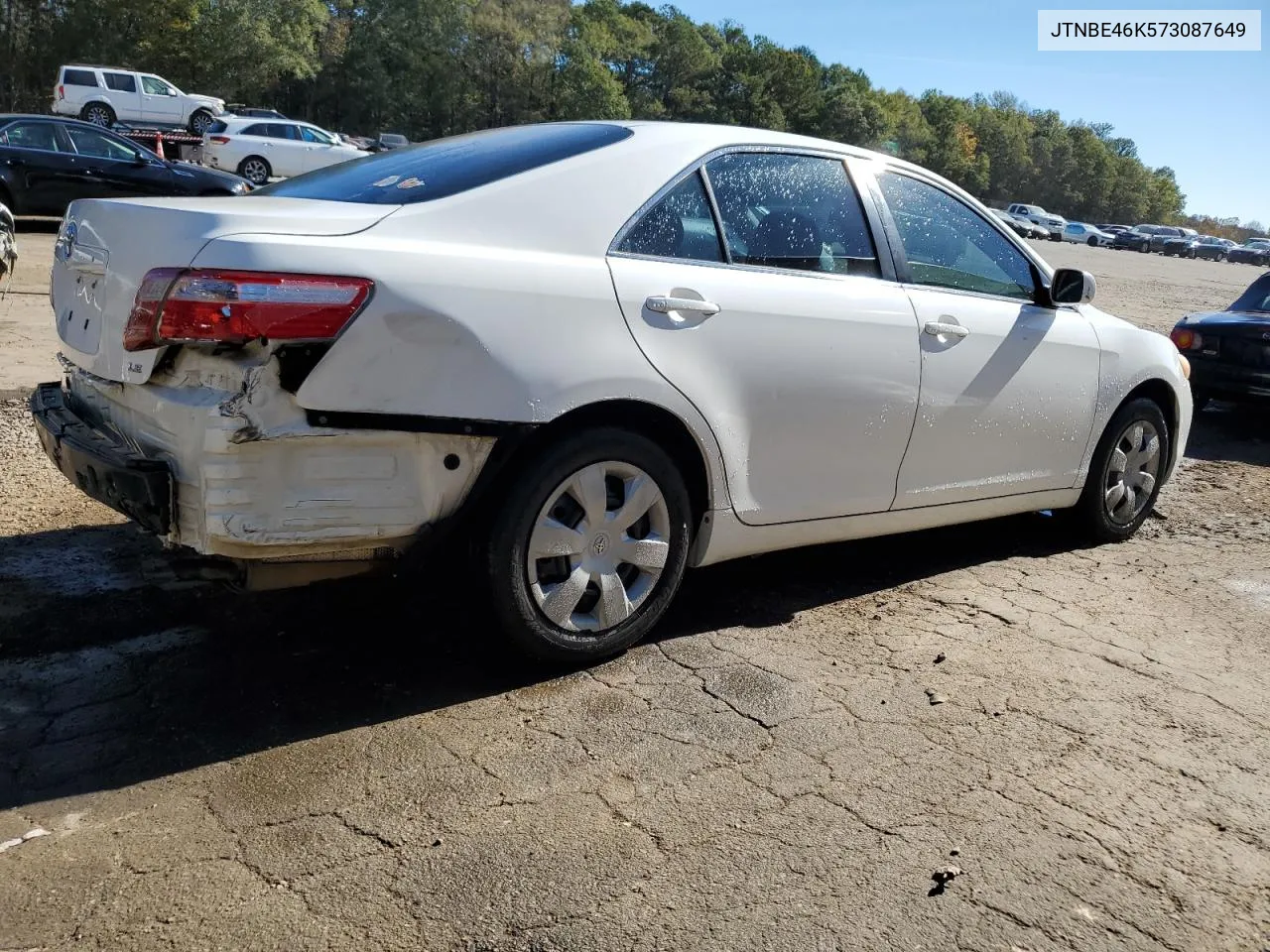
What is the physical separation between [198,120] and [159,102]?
43.4 inches

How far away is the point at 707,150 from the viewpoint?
379 centimetres

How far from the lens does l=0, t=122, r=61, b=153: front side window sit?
14.7 metres

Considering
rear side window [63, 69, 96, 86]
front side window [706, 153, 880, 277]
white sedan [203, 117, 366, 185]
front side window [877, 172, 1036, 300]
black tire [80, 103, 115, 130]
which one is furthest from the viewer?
black tire [80, 103, 115, 130]

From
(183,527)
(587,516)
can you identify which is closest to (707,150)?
(587,516)

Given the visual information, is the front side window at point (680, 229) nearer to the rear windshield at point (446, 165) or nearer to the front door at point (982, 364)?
the rear windshield at point (446, 165)

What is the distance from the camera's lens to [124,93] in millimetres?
30672

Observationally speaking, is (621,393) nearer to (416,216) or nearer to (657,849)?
(416,216)

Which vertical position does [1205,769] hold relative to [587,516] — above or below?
below

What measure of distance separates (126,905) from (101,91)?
32889 mm

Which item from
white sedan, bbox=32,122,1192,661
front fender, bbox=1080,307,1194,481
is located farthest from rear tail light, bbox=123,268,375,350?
front fender, bbox=1080,307,1194,481

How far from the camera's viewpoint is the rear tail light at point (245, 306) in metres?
2.78

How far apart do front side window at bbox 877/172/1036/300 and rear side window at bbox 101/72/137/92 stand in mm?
31599

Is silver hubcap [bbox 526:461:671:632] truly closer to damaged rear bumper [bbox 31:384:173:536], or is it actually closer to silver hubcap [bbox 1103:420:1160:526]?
damaged rear bumper [bbox 31:384:173:536]

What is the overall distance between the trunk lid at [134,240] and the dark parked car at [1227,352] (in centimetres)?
788
